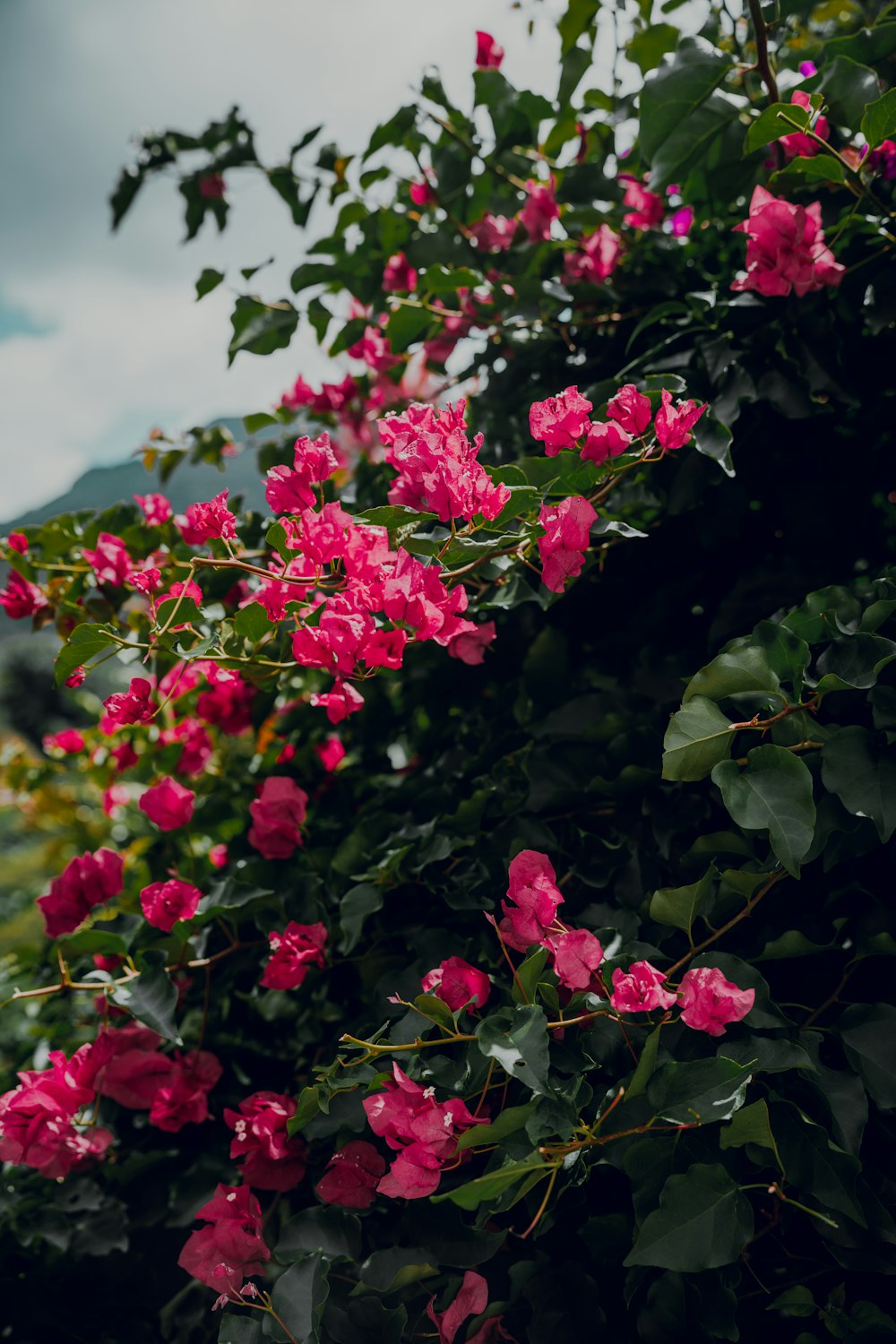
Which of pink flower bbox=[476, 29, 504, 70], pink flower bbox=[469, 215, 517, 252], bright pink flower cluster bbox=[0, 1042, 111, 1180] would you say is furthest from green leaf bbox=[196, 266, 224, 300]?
bright pink flower cluster bbox=[0, 1042, 111, 1180]

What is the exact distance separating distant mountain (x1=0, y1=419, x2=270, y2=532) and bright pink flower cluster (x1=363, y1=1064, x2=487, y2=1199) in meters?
0.77

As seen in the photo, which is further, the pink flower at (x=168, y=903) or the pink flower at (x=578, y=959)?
the pink flower at (x=168, y=903)

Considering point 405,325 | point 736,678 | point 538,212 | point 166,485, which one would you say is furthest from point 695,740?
point 166,485

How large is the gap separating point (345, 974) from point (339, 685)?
0.41 meters

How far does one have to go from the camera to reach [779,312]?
37.8 inches

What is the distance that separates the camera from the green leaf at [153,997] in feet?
2.70

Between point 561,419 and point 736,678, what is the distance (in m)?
0.24

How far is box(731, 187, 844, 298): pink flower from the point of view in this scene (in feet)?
2.85

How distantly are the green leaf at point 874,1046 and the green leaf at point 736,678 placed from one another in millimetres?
241

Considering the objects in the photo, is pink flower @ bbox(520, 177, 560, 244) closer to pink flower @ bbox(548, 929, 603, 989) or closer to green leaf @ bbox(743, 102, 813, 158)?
green leaf @ bbox(743, 102, 813, 158)

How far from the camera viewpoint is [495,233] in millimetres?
1189

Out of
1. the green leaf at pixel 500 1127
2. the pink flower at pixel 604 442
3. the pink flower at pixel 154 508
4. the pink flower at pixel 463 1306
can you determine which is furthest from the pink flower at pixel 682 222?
the pink flower at pixel 463 1306

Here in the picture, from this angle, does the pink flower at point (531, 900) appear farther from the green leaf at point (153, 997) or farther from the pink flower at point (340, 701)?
the green leaf at point (153, 997)

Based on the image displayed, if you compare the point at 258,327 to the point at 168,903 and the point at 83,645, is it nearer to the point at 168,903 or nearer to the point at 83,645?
the point at 83,645
